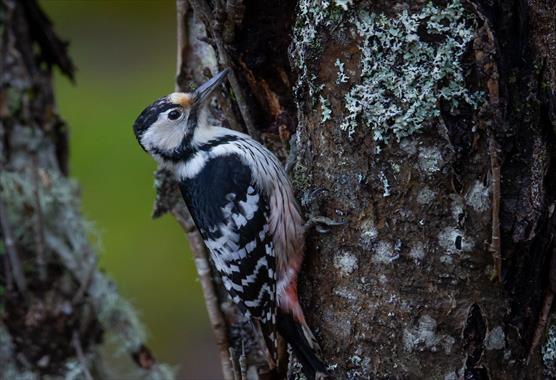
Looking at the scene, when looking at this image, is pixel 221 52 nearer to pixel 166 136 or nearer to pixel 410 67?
pixel 166 136

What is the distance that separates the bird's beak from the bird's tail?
95 cm

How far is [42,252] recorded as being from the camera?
13.9 feet

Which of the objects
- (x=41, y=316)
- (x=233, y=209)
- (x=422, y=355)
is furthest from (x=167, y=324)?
(x=422, y=355)

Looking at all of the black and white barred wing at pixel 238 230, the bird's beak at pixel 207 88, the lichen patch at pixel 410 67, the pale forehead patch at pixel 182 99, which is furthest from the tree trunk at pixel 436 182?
the pale forehead patch at pixel 182 99

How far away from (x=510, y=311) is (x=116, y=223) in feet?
16.1

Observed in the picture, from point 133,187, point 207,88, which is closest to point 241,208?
point 207,88

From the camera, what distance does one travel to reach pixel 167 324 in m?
7.02

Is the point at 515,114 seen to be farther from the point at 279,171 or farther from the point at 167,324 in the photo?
the point at 167,324

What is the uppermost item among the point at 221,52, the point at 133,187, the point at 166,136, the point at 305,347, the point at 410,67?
the point at 221,52

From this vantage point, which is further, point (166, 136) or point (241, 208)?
point (166, 136)

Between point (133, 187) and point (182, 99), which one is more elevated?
point (182, 99)

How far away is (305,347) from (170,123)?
119 cm

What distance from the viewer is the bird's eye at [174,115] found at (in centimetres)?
362

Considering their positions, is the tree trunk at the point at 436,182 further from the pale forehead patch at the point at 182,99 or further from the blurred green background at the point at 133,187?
the blurred green background at the point at 133,187
